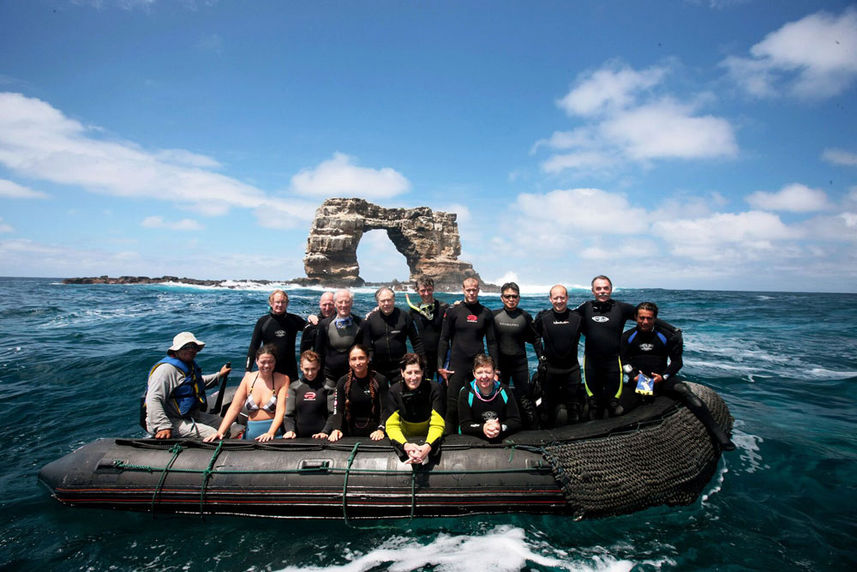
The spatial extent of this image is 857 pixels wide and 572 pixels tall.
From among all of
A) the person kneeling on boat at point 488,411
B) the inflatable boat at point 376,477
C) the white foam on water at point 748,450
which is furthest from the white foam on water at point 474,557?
the white foam on water at point 748,450

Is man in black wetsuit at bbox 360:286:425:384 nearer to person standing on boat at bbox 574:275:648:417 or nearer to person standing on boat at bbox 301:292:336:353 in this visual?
person standing on boat at bbox 301:292:336:353

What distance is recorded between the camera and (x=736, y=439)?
6121 millimetres

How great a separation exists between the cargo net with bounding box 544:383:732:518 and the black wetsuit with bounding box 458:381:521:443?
1.60 ft

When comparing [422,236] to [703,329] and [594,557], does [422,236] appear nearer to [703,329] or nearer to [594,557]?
[703,329]

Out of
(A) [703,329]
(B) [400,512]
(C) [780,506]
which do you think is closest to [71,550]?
(B) [400,512]

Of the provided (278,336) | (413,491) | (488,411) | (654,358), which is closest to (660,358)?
(654,358)

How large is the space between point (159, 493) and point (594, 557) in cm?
444

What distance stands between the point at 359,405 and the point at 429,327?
1.62 metres

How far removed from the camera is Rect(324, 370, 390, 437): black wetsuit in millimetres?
4520

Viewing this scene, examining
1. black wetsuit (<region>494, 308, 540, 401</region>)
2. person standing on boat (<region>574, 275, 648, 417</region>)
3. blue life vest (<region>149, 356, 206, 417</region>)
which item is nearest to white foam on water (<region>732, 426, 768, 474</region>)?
person standing on boat (<region>574, 275, 648, 417</region>)

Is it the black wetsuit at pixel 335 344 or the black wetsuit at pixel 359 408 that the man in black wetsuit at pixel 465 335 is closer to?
the black wetsuit at pixel 359 408

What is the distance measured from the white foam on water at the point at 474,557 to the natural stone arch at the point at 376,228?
50417 mm

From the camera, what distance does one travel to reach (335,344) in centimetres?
520

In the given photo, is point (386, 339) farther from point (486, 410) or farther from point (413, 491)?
point (413, 491)
